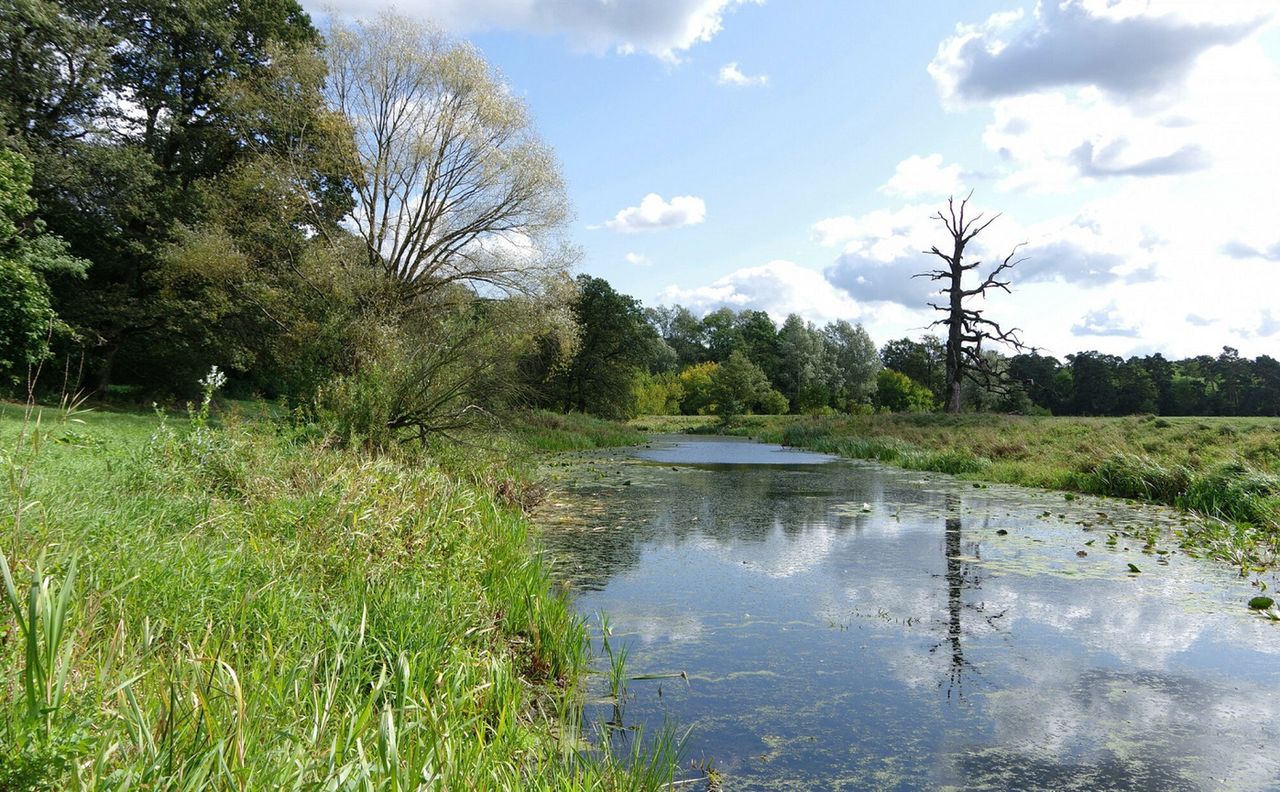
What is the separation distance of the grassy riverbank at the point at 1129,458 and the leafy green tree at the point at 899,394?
33.2 m

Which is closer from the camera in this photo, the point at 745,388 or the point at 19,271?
the point at 19,271

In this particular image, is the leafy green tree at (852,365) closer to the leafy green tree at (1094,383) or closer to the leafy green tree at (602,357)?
the leafy green tree at (1094,383)

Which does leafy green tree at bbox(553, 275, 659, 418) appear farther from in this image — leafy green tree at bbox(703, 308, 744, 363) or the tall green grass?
leafy green tree at bbox(703, 308, 744, 363)

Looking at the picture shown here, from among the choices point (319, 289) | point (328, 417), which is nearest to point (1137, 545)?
point (328, 417)

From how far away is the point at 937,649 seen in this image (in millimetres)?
4816

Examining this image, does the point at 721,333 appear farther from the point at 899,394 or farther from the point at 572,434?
the point at 572,434

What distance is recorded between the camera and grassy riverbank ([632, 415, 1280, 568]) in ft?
28.4

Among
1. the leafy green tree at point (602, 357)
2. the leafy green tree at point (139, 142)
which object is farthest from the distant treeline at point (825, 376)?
the leafy green tree at point (139, 142)

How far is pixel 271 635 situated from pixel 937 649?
4.03 meters

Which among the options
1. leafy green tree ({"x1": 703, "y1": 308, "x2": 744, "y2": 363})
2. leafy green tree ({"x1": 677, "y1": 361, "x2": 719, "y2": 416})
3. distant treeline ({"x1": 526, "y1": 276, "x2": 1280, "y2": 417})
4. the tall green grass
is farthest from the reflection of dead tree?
leafy green tree ({"x1": 703, "y1": 308, "x2": 744, "y2": 363})

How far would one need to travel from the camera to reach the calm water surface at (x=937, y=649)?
11.0 feet

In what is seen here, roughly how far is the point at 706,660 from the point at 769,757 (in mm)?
1270

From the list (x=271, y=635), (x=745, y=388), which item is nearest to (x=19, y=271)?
(x=271, y=635)

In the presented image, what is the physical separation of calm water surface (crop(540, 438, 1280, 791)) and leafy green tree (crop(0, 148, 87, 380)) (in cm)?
1050
